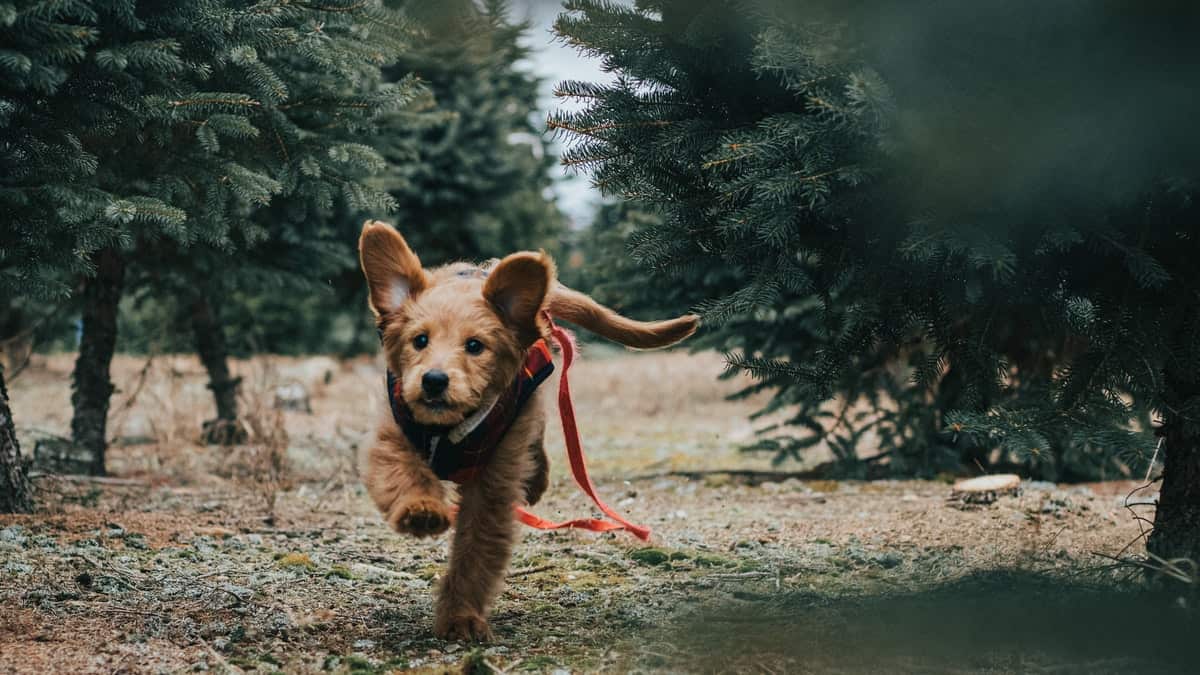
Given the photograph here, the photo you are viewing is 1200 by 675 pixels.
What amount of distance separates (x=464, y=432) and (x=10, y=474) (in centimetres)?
298

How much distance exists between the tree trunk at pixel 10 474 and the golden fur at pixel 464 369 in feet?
7.92

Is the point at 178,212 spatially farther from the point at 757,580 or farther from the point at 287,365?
the point at 287,365

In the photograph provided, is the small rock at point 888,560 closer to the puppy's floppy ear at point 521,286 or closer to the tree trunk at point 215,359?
the puppy's floppy ear at point 521,286

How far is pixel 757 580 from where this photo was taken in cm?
437

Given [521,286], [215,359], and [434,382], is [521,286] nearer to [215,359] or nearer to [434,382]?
[434,382]

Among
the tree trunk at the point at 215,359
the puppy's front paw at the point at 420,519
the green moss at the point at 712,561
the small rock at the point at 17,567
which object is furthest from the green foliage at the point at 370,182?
the green moss at the point at 712,561

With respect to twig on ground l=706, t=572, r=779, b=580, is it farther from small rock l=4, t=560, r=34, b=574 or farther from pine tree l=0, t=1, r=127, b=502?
pine tree l=0, t=1, r=127, b=502

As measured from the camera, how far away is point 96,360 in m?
6.86

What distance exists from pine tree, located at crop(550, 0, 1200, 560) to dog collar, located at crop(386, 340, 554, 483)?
839 mm

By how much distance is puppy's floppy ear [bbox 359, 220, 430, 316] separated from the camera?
3.65 meters

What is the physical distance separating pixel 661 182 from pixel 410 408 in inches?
54.9

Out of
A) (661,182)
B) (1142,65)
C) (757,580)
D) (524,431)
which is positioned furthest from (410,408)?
(1142,65)

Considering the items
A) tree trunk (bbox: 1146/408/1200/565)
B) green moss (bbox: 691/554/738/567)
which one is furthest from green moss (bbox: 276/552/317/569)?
tree trunk (bbox: 1146/408/1200/565)

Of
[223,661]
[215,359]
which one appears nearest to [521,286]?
[223,661]
